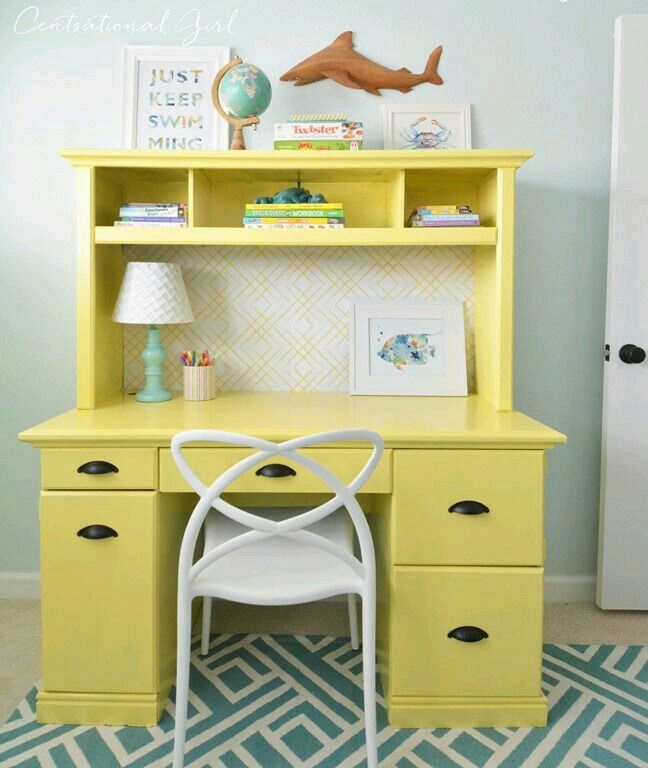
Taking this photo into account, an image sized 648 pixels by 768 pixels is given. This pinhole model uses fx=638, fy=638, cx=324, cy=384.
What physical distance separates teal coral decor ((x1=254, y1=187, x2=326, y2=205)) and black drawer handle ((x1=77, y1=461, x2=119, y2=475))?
3.10 feet

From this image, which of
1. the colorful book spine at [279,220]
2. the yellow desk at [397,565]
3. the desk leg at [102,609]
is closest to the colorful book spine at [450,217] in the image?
the colorful book spine at [279,220]

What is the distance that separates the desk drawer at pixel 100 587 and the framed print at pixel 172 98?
126 cm

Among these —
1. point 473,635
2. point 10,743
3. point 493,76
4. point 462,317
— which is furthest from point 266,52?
point 10,743

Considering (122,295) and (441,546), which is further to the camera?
(122,295)

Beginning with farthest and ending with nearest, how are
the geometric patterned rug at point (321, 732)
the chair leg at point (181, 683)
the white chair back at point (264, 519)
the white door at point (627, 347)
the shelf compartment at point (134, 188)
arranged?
the white door at point (627, 347), the shelf compartment at point (134, 188), the geometric patterned rug at point (321, 732), the chair leg at point (181, 683), the white chair back at point (264, 519)

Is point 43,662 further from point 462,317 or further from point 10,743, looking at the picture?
point 462,317

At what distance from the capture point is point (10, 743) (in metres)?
1.62

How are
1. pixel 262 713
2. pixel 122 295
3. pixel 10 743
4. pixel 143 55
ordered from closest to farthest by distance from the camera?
pixel 10 743 < pixel 262 713 < pixel 122 295 < pixel 143 55

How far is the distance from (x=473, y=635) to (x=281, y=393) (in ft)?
3.39

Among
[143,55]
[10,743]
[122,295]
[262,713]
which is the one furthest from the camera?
[143,55]

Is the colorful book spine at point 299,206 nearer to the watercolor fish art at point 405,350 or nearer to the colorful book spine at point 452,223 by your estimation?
the colorful book spine at point 452,223

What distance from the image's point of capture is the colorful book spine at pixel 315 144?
6.50 ft

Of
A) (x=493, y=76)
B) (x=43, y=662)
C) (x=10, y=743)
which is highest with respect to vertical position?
(x=493, y=76)

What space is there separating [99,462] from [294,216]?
94 centimetres
